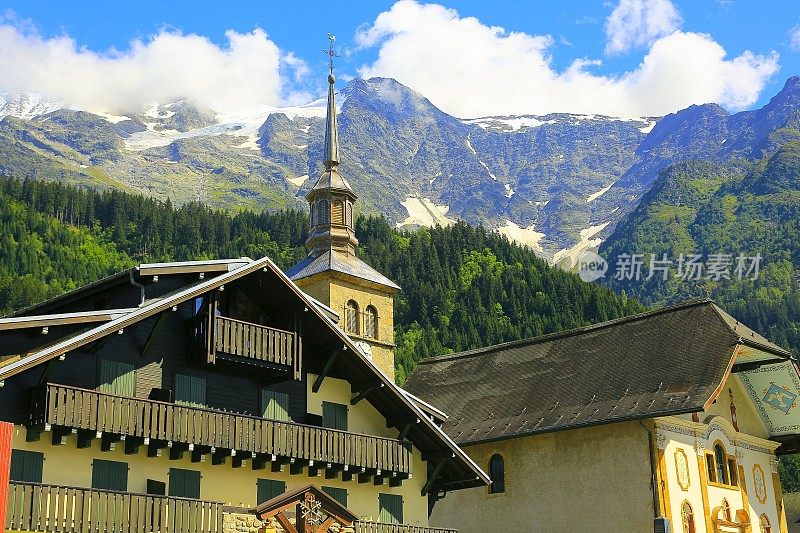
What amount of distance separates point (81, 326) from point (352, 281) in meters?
31.3

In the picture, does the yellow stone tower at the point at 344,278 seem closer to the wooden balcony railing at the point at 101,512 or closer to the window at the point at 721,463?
the window at the point at 721,463

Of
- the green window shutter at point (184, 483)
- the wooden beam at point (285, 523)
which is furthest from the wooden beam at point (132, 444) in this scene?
the wooden beam at point (285, 523)

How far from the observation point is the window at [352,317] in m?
59.5

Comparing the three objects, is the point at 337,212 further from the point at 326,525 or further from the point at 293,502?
the point at 293,502

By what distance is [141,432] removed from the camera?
28.4 m

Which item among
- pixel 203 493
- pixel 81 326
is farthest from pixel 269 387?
pixel 81 326

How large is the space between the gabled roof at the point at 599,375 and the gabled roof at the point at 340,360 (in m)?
7.33

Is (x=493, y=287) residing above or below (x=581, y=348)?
above

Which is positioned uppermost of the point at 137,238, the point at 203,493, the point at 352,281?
the point at 137,238

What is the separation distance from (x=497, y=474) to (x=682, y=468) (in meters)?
7.44

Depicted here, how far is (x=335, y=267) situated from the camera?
5897 cm

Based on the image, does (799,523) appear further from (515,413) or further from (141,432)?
(141,432)

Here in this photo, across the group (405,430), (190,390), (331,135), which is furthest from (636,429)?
(331,135)

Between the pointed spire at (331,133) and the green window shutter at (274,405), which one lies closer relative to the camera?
the green window shutter at (274,405)
